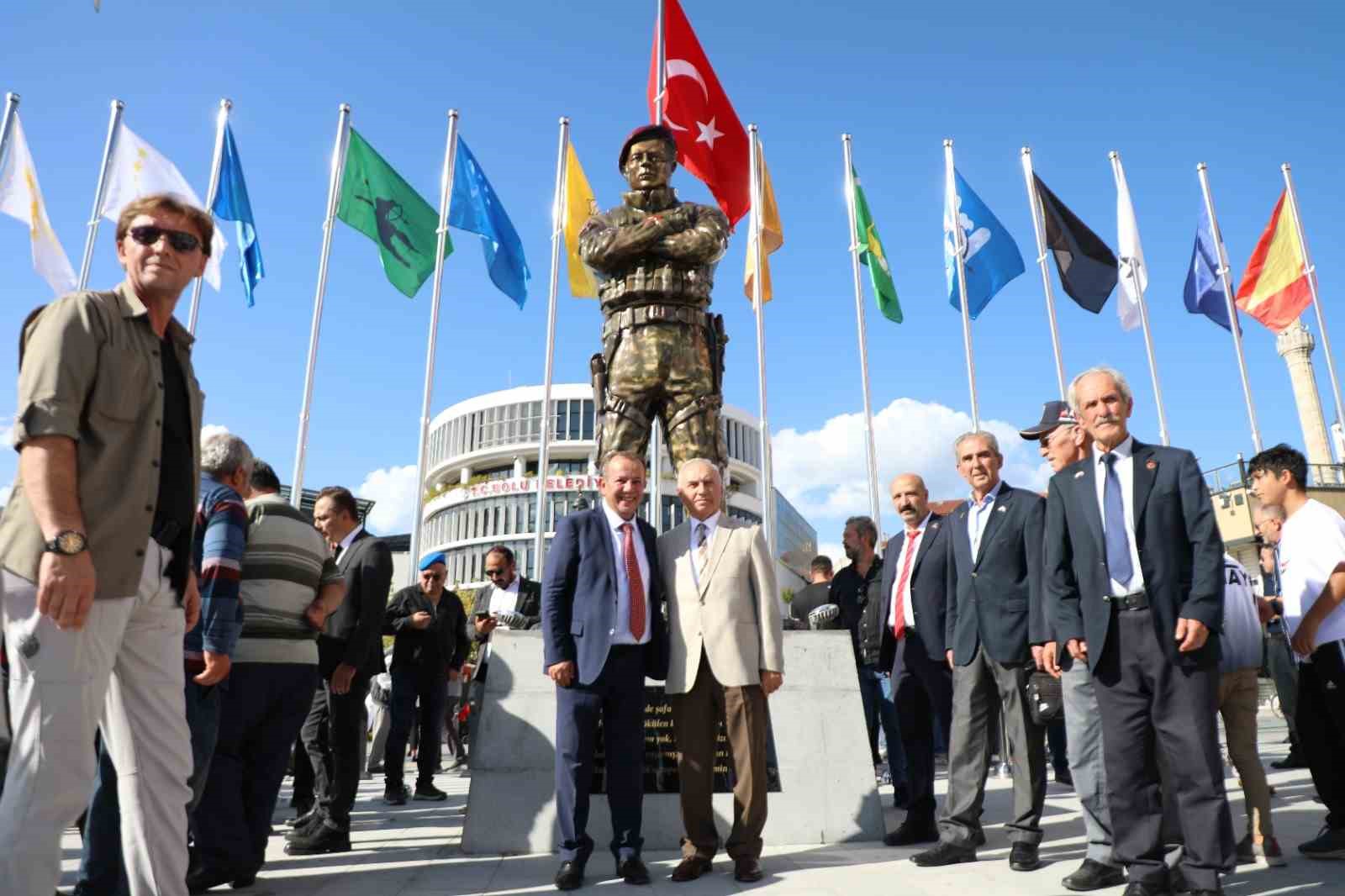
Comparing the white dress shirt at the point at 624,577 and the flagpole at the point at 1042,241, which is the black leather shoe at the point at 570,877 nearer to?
the white dress shirt at the point at 624,577

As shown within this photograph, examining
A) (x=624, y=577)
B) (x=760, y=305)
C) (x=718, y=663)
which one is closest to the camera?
(x=718, y=663)

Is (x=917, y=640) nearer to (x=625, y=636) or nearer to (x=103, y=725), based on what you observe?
(x=625, y=636)

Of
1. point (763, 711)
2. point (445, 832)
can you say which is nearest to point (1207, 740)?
point (763, 711)

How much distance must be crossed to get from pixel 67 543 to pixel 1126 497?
4080 mm

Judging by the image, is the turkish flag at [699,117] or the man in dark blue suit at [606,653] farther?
the turkish flag at [699,117]

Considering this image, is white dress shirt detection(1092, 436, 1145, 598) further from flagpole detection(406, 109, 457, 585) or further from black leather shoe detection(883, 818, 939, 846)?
flagpole detection(406, 109, 457, 585)

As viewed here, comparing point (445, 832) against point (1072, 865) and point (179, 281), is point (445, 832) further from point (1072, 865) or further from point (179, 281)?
point (179, 281)

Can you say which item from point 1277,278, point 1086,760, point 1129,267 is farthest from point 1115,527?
point 1277,278

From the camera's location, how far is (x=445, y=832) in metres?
6.04

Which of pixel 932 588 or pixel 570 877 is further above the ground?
pixel 932 588

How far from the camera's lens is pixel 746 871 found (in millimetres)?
4352

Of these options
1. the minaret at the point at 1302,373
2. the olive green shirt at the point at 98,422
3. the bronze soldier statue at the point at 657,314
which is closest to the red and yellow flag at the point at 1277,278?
the bronze soldier statue at the point at 657,314

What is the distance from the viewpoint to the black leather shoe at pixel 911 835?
534cm

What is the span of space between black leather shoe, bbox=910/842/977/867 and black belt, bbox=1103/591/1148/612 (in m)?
1.56
